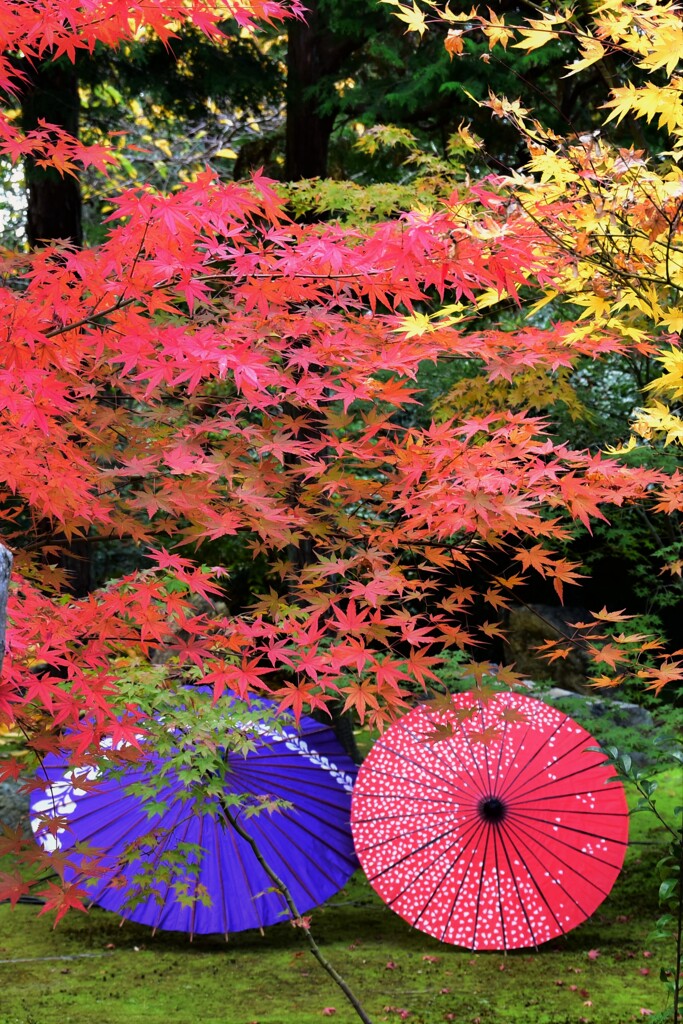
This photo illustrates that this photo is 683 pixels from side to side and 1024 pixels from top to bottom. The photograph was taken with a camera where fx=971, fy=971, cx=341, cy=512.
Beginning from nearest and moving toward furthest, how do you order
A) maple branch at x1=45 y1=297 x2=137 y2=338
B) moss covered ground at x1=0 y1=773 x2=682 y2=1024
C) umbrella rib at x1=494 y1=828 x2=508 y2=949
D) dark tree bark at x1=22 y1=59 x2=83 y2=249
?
maple branch at x1=45 y1=297 x2=137 y2=338 → moss covered ground at x1=0 y1=773 x2=682 y2=1024 → umbrella rib at x1=494 y1=828 x2=508 y2=949 → dark tree bark at x1=22 y1=59 x2=83 y2=249

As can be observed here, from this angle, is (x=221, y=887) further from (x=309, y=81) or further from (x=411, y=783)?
(x=309, y=81)

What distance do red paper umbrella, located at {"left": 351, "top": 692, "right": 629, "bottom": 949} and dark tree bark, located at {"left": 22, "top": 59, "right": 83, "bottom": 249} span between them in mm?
4381

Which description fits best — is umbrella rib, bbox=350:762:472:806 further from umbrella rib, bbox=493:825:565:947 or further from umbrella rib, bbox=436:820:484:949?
umbrella rib, bbox=493:825:565:947

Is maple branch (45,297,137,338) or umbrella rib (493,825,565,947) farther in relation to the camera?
umbrella rib (493,825,565,947)

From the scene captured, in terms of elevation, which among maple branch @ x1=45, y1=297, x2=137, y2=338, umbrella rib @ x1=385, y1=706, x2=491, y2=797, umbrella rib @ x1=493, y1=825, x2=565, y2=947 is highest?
maple branch @ x1=45, y1=297, x2=137, y2=338

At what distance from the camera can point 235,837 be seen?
5.00 m

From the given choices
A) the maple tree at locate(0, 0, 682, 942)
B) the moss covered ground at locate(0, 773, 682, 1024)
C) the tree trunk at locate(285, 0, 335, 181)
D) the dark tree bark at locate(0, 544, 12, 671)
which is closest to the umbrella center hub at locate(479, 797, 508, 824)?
the moss covered ground at locate(0, 773, 682, 1024)

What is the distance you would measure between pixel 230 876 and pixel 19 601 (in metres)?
2.85

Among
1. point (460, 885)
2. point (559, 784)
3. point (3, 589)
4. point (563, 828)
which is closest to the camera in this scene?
point (3, 589)

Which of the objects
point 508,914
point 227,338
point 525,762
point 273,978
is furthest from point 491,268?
point 273,978

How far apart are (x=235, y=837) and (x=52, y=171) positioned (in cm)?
483

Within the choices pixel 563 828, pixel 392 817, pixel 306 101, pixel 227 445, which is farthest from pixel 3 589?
Result: pixel 306 101

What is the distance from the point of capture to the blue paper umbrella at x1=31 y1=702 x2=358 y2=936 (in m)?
4.87

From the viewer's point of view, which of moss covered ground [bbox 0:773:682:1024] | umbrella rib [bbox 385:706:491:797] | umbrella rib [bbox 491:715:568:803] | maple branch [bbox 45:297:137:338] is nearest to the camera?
maple branch [bbox 45:297:137:338]
